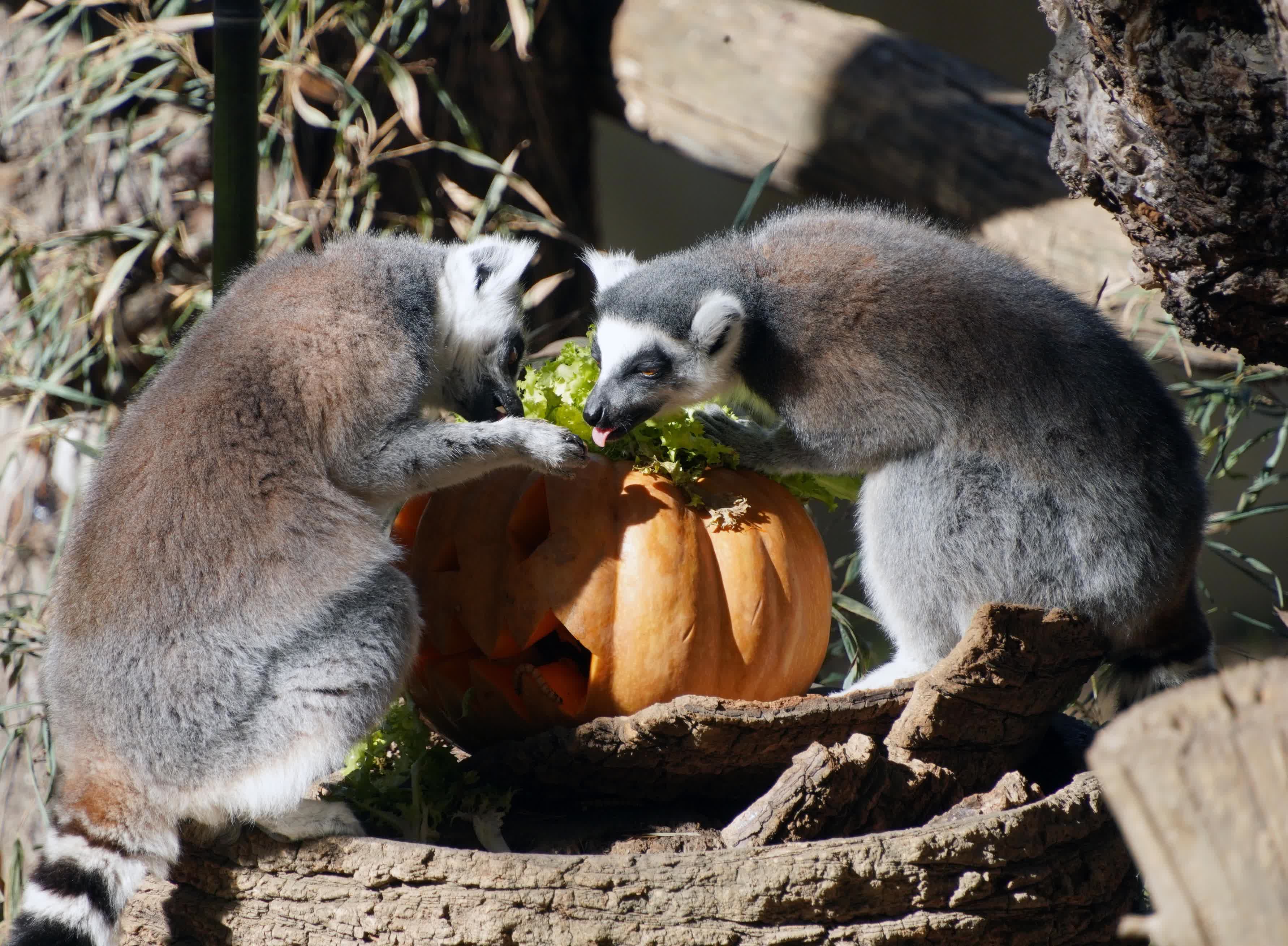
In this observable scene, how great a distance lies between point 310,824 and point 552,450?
2.82 ft

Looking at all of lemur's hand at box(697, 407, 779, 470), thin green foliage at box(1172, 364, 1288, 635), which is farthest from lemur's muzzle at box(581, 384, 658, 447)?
thin green foliage at box(1172, 364, 1288, 635)

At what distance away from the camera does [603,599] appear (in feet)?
7.64

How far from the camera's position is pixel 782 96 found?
14.4 ft

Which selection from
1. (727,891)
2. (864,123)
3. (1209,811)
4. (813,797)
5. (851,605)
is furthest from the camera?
(864,123)

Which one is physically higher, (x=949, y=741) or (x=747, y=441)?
(x=747, y=441)

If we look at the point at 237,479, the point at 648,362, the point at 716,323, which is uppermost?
the point at 716,323

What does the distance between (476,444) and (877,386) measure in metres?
0.92

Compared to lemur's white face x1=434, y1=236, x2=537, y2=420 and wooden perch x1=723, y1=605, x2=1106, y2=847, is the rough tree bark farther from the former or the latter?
lemur's white face x1=434, y1=236, x2=537, y2=420

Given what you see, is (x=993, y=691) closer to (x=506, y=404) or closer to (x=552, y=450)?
(x=552, y=450)

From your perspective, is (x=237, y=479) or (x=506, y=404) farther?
(x=506, y=404)

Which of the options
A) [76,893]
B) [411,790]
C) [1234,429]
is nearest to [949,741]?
[411,790]

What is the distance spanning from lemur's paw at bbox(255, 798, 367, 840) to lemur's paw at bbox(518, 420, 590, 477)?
79cm

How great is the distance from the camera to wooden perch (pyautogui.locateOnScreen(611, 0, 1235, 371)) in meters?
3.99

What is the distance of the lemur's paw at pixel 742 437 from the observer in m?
2.70
